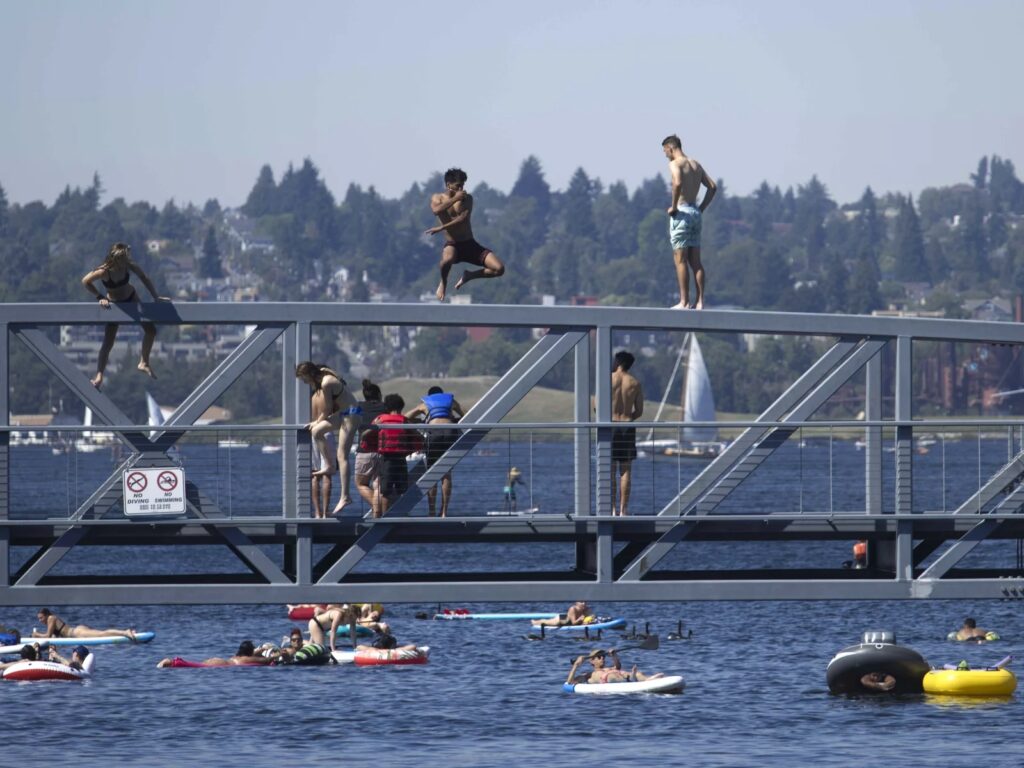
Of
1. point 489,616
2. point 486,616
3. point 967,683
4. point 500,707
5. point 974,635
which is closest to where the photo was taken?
point 967,683

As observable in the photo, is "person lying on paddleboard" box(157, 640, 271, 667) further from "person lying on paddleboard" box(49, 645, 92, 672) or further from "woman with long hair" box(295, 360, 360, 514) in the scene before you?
"woman with long hair" box(295, 360, 360, 514)

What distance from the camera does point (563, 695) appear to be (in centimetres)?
5284

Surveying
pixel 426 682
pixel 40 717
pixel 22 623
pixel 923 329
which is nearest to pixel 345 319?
pixel 923 329

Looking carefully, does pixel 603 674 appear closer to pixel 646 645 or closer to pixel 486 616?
pixel 646 645

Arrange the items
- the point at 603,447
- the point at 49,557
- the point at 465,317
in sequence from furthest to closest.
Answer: the point at 603,447
the point at 49,557
the point at 465,317

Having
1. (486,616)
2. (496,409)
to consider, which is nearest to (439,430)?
(496,409)

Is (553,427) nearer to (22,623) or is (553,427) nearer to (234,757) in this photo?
(234,757)

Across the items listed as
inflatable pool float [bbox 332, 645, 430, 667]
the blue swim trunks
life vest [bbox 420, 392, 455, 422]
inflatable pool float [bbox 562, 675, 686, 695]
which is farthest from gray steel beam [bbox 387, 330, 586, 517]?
inflatable pool float [bbox 332, 645, 430, 667]

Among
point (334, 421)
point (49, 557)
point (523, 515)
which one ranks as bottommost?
point (49, 557)

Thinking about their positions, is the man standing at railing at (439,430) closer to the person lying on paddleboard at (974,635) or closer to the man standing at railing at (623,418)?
the man standing at railing at (623,418)

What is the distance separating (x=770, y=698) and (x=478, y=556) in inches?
2411

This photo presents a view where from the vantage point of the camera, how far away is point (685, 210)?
24.4 m

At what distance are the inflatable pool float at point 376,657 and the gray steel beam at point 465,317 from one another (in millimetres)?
35990

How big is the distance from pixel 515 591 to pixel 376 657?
3584 cm
